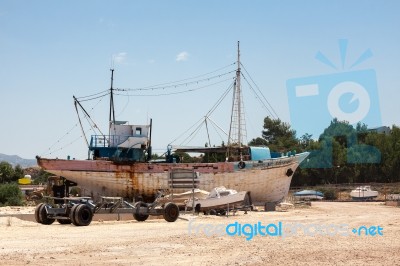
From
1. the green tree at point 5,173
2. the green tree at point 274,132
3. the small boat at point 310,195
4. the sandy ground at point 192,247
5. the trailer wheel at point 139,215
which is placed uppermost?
the green tree at point 274,132

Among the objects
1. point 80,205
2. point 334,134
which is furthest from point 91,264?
point 334,134

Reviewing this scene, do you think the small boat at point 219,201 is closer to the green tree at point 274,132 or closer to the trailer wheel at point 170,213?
the trailer wheel at point 170,213

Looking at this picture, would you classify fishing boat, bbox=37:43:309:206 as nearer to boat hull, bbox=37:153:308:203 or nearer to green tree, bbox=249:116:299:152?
boat hull, bbox=37:153:308:203

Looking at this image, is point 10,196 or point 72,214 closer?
point 72,214

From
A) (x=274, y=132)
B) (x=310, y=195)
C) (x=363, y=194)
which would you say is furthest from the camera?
(x=274, y=132)

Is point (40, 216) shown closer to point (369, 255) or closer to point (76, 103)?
point (369, 255)

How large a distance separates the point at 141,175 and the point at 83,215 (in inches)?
719

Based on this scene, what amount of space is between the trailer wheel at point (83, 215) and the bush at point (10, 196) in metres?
22.5

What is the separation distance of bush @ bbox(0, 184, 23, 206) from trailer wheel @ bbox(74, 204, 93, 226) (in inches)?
886

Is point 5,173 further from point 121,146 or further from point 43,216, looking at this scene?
point 43,216

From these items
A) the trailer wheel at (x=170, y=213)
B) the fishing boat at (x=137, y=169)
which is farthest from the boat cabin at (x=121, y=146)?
the trailer wheel at (x=170, y=213)

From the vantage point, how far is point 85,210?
2041 centimetres

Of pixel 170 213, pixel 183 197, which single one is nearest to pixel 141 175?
pixel 183 197

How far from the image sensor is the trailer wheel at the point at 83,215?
2008 cm
